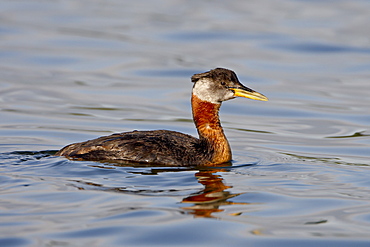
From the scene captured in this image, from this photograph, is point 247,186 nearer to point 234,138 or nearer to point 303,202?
point 303,202

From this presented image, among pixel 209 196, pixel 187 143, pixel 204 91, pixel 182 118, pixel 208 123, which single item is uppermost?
pixel 204 91

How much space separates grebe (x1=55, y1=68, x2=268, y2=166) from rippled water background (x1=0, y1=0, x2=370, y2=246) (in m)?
0.28

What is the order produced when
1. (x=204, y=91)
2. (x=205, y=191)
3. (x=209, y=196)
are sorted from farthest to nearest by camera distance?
(x=204, y=91), (x=205, y=191), (x=209, y=196)

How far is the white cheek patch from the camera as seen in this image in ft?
35.6

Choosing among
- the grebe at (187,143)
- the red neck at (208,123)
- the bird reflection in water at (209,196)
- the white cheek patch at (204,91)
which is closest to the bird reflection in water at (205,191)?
the bird reflection in water at (209,196)

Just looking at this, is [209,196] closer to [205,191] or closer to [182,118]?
[205,191]

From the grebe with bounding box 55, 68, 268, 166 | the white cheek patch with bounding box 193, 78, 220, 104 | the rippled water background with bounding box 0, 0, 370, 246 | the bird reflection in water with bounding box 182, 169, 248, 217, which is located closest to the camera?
the rippled water background with bounding box 0, 0, 370, 246

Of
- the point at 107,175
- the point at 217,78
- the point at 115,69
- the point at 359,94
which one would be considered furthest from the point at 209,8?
the point at 107,175

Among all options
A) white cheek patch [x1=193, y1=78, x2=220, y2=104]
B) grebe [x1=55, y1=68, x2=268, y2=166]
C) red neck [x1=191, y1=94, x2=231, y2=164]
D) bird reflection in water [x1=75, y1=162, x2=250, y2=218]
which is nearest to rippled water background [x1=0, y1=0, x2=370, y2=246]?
bird reflection in water [x1=75, y1=162, x2=250, y2=218]

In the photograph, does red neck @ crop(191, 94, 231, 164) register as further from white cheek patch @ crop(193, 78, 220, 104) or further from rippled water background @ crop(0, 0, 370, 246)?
rippled water background @ crop(0, 0, 370, 246)

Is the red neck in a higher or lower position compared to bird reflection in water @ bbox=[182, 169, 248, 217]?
higher

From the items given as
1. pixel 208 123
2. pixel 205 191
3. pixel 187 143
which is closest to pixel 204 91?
pixel 208 123

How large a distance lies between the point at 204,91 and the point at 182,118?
160 inches

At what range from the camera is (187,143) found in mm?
10562
